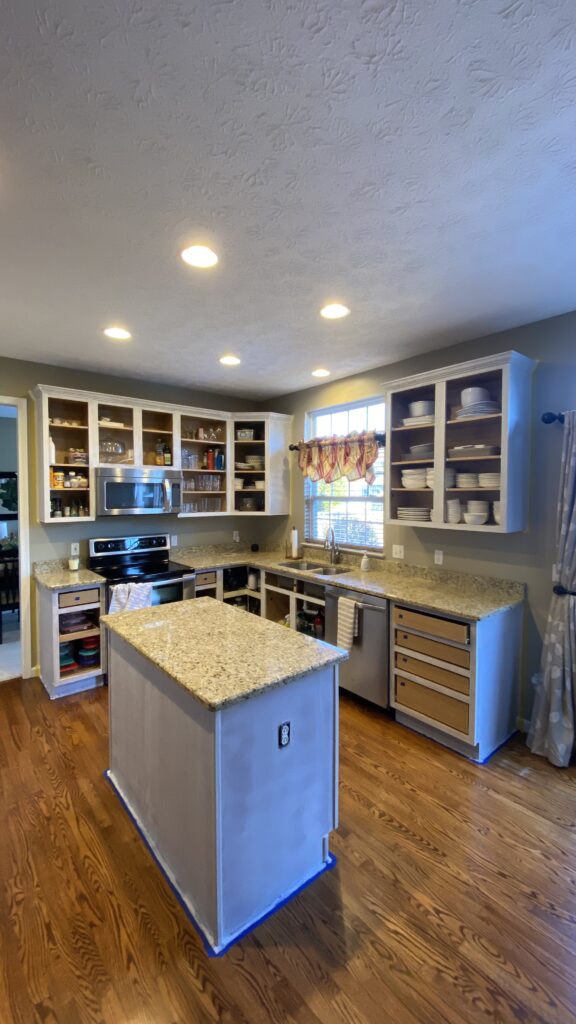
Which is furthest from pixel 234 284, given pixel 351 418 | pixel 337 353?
pixel 351 418

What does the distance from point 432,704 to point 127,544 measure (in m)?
2.90

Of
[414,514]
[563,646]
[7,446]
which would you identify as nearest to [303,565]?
[414,514]

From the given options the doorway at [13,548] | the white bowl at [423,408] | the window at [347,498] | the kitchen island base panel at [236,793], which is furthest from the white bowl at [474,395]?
the doorway at [13,548]

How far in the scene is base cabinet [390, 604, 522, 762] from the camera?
250cm

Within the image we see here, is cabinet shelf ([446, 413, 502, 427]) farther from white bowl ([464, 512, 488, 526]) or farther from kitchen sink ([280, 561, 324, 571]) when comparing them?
kitchen sink ([280, 561, 324, 571])

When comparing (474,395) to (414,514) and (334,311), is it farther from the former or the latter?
(334,311)

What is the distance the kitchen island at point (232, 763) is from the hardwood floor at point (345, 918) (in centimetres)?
12

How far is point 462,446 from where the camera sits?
2984mm

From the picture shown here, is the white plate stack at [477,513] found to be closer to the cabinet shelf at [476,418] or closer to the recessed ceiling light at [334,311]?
the cabinet shelf at [476,418]

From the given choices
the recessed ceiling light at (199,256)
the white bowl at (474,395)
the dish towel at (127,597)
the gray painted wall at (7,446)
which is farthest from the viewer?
the gray painted wall at (7,446)

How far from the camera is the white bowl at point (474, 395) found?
2760 millimetres

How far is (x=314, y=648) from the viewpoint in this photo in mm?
1816

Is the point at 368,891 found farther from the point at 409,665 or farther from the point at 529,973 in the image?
the point at 409,665

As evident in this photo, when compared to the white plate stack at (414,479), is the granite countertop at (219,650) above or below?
below
